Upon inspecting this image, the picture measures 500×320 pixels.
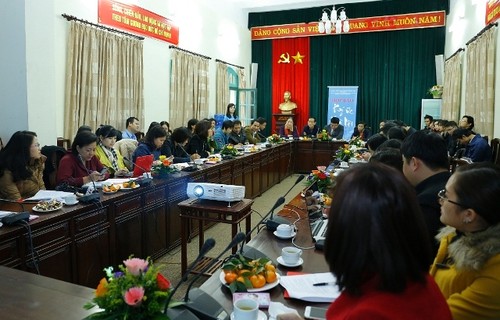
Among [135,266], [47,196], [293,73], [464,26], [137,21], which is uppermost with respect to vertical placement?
[464,26]

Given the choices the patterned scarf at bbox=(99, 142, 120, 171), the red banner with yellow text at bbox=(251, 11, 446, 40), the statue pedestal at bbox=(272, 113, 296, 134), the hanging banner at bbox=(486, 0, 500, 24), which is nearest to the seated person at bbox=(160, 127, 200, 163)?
the patterned scarf at bbox=(99, 142, 120, 171)

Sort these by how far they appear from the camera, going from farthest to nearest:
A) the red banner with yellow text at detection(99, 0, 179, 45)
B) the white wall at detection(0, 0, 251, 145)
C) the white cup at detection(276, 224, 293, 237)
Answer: the red banner with yellow text at detection(99, 0, 179, 45), the white wall at detection(0, 0, 251, 145), the white cup at detection(276, 224, 293, 237)

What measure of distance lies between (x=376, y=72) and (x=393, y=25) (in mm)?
1218

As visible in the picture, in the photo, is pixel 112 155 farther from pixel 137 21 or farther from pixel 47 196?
pixel 137 21

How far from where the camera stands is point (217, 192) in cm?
282

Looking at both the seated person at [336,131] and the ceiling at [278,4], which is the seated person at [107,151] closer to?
the seated person at [336,131]

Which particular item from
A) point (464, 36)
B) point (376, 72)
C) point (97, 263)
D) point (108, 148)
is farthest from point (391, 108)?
point (97, 263)

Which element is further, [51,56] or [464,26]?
[464,26]

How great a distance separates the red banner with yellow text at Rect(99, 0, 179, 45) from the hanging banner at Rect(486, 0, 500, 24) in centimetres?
499

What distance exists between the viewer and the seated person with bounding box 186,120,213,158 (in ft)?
16.9

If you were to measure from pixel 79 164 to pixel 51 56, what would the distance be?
63.0 inches

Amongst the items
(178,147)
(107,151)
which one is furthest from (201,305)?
(178,147)

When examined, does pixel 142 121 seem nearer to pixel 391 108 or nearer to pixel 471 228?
pixel 471 228

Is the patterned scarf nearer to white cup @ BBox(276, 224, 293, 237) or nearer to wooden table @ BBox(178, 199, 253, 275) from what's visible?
wooden table @ BBox(178, 199, 253, 275)
